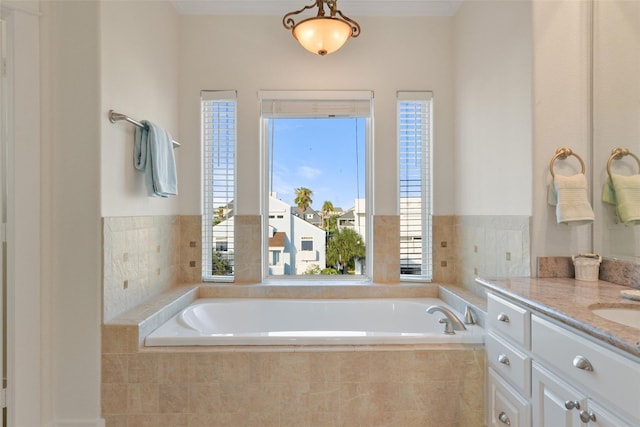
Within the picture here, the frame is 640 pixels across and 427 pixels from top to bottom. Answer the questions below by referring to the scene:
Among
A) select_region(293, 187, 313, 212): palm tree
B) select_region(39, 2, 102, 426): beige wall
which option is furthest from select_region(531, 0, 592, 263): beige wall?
select_region(39, 2, 102, 426): beige wall

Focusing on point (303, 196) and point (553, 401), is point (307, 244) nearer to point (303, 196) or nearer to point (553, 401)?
point (303, 196)

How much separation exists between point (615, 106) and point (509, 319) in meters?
1.18

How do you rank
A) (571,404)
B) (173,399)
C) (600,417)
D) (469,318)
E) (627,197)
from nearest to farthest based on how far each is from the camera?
(600,417) < (571,404) < (627,197) < (173,399) < (469,318)

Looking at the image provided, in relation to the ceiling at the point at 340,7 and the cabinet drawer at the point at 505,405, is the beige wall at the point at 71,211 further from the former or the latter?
the cabinet drawer at the point at 505,405

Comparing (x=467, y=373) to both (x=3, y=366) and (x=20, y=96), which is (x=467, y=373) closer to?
(x=3, y=366)

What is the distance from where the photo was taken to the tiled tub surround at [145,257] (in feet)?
6.37

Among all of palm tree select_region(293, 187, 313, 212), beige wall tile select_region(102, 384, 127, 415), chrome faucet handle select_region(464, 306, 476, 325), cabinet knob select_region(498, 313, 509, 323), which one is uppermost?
palm tree select_region(293, 187, 313, 212)

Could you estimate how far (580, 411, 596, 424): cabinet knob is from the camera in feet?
3.47

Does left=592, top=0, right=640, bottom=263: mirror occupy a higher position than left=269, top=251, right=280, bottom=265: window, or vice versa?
left=592, top=0, right=640, bottom=263: mirror

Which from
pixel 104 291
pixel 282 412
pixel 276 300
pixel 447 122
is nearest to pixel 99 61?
pixel 104 291

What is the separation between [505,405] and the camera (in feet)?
5.22

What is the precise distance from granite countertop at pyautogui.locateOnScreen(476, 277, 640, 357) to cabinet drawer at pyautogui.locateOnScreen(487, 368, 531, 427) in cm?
41

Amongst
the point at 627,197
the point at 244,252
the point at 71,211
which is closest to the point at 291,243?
the point at 244,252

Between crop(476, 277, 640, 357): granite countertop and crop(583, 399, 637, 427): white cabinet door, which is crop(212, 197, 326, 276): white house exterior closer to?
crop(476, 277, 640, 357): granite countertop
